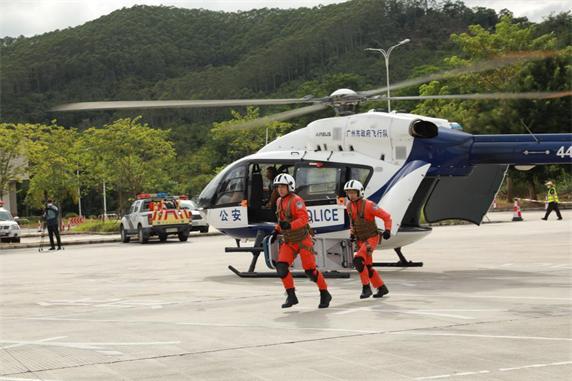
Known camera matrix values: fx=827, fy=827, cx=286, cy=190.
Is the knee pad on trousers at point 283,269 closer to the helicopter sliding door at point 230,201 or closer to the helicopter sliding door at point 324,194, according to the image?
the helicopter sliding door at point 324,194

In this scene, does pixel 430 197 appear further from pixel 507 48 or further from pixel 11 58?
pixel 11 58

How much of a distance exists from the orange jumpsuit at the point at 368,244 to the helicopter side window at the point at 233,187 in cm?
530

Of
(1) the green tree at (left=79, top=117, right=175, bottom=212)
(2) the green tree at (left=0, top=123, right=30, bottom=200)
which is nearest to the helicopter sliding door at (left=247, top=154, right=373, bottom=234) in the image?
(2) the green tree at (left=0, top=123, right=30, bottom=200)

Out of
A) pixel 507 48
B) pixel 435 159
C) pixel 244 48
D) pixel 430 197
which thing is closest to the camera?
pixel 435 159

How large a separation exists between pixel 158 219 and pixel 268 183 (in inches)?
567

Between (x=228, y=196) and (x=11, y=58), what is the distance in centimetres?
12120

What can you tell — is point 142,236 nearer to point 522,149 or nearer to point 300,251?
point 522,149

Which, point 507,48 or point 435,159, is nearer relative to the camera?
point 435,159

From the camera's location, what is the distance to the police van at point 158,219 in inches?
1225

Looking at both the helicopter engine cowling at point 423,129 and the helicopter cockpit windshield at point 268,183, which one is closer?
the helicopter engine cowling at point 423,129

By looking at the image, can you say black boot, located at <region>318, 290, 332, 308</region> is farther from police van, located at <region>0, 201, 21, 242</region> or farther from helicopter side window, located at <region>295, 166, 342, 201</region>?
police van, located at <region>0, 201, 21, 242</region>

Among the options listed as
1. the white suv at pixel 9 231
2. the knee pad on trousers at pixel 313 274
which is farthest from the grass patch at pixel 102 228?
the knee pad on trousers at pixel 313 274

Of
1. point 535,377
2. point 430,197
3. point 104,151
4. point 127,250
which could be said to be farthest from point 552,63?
point 535,377

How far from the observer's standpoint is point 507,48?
5603 cm
